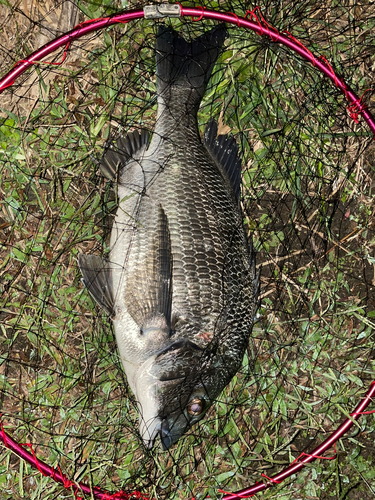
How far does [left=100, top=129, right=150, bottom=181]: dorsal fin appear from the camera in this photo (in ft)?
10.2

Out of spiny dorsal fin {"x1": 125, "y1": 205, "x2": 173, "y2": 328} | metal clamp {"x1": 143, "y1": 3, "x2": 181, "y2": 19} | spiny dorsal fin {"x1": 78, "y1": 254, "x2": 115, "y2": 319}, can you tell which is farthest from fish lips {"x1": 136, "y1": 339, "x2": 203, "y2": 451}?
metal clamp {"x1": 143, "y1": 3, "x2": 181, "y2": 19}

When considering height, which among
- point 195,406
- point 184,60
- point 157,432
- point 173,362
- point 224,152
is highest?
point 184,60

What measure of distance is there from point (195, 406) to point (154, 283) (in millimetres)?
795

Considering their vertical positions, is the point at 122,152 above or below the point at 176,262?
above

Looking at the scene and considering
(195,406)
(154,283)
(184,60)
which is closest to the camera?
(154,283)

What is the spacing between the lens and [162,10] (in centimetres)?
279

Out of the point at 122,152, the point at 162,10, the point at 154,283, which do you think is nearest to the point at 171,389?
the point at 154,283

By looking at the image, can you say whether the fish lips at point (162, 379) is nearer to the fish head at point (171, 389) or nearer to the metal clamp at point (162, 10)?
the fish head at point (171, 389)

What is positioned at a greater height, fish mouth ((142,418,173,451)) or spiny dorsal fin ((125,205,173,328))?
spiny dorsal fin ((125,205,173,328))

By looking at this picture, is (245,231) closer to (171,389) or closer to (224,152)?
(224,152)

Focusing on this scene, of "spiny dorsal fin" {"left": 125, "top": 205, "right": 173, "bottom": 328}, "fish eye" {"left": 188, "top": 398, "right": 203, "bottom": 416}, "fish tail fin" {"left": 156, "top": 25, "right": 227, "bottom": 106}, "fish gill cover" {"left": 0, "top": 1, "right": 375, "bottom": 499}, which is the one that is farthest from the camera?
"fish gill cover" {"left": 0, "top": 1, "right": 375, "bottom": 499}

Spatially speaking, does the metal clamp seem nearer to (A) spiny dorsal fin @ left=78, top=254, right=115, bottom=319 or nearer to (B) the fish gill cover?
(B) the fish gill cover

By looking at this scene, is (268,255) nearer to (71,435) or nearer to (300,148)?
(300,148)

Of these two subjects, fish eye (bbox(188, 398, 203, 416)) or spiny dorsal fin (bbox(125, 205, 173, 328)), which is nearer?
spiny dorsal fin (bbox(125, 205, 173, 328))
